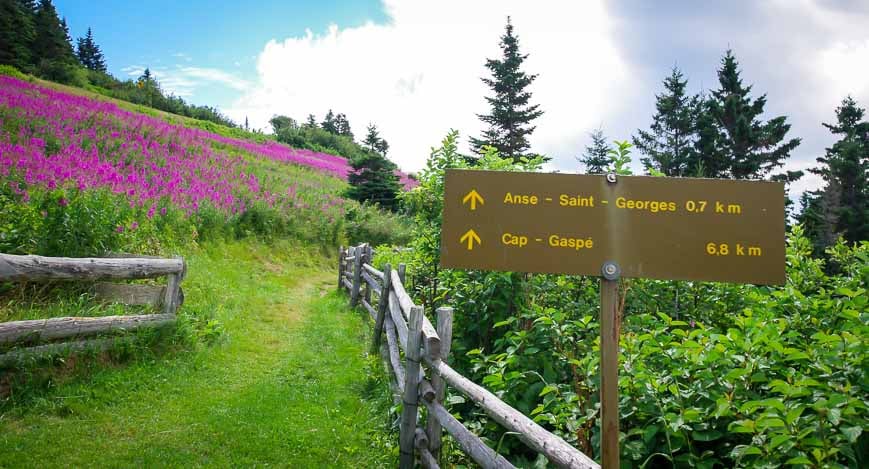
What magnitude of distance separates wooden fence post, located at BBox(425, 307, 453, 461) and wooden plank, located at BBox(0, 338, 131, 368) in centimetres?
400

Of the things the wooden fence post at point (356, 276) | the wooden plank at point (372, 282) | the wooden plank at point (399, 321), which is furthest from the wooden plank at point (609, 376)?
the wooden fence post at point (356, 276)

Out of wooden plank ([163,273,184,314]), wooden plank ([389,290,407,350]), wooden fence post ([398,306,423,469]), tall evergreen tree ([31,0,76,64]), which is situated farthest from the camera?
tall evergreen tree ([31,0,76,64])

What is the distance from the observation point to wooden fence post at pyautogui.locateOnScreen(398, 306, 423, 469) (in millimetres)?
3916

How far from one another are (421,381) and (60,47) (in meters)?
45.4

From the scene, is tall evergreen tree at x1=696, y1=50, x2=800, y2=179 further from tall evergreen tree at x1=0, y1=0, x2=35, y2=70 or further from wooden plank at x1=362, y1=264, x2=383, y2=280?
tall evergreen tree at x1=0, y1=0, x2=35, y2=70

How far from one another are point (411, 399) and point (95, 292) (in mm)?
4667

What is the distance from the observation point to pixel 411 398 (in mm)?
3977

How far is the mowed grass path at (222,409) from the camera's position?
3951mm

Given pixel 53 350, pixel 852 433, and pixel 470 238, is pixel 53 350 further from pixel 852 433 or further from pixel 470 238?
pixel 852 433

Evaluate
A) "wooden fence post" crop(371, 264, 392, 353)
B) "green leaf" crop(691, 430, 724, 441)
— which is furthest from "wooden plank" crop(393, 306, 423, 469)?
"wooden fence post" crop(371, 264, 392, 353)

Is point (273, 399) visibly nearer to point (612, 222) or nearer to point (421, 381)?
point (421, 381)

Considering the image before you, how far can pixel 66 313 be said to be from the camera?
537cm

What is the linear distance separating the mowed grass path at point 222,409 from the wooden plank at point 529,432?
67.4 inches

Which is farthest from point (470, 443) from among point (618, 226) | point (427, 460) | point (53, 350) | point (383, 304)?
point (53, 350)
